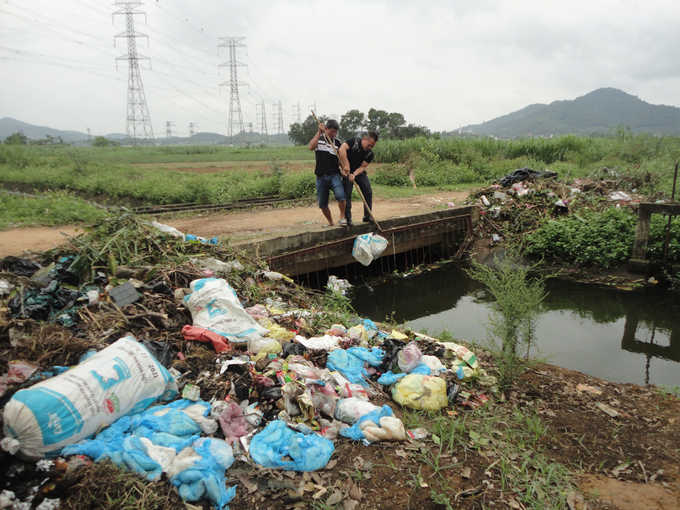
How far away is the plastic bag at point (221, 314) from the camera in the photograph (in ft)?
11.1

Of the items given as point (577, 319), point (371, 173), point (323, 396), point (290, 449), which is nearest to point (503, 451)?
point (323, 396)

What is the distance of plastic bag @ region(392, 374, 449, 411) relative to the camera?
290 centimetres

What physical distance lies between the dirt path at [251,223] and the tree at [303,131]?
35529 millimetres

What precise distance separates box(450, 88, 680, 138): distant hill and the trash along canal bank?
12888cm

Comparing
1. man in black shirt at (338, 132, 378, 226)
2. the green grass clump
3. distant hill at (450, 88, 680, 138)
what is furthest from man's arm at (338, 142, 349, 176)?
distant hill at (450, 88, 680, 138)

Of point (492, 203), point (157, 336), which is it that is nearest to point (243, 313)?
point (157, 336)

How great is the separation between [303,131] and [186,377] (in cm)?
4470

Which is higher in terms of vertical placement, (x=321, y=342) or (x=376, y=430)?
(x=321, y=342)

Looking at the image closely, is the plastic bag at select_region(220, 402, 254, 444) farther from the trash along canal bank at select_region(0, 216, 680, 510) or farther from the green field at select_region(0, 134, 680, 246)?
the green field at select_region(0, 134, 680, 246)

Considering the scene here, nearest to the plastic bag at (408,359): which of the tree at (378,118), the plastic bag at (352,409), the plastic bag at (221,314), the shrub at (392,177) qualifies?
the plastic bag at (352,409)

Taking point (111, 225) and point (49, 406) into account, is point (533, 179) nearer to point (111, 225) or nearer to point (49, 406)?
point (111, 225)

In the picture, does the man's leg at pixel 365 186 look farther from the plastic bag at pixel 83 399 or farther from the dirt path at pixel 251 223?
the plastic bag at pixel 83 399

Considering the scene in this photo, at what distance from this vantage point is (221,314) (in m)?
3.43

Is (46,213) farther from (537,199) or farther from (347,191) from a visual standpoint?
(537,199)
